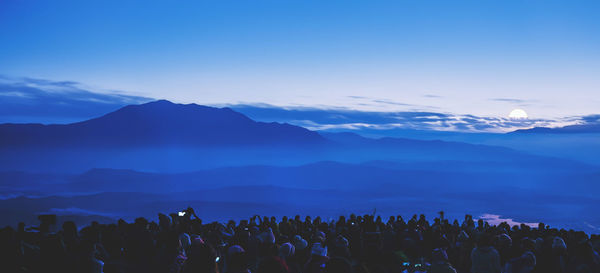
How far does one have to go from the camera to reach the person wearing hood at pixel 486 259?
254 inches

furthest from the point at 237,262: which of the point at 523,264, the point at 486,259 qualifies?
the point at 523,264

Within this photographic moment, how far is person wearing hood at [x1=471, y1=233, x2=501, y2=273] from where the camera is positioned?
646 centimetres

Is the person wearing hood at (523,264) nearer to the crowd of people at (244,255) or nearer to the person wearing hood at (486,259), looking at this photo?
the crowd of people at (244,255)

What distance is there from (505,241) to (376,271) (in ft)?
13.5

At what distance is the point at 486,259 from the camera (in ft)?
21.2

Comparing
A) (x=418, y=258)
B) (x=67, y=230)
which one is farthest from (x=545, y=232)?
(x=67, y=230)

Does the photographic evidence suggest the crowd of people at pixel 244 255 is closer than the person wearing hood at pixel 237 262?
Yes

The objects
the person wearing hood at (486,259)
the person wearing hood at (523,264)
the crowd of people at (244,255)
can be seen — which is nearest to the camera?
the crowd of people at (244,255)

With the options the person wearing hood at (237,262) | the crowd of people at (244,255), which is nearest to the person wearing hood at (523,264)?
the crowd of people at (244,255)

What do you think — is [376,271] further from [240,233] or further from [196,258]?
[240,233]

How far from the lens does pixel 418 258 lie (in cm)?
936

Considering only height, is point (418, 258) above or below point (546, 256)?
below

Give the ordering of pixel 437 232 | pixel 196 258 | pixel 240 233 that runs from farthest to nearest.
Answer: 1. pixel 437 232
2. pixel 240 233
3. pixel 196 258

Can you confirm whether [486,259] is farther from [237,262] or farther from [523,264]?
[237,262]
